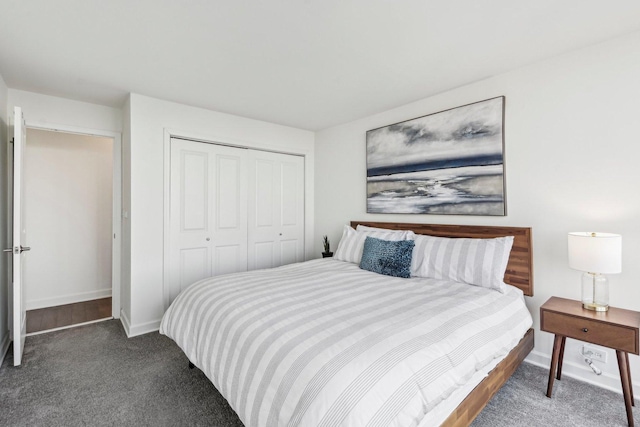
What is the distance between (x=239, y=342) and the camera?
151 cm

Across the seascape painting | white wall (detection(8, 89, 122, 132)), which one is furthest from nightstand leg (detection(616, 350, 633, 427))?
white wall (detection(8, 89, 122, 132))

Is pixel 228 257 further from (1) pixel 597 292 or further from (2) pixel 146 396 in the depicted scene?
(1) pixel 597 292

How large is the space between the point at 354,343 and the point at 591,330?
1.64 metres

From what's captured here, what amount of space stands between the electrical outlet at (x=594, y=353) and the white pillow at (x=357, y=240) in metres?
1.49

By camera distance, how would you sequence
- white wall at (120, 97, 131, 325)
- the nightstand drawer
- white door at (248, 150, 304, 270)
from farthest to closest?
white door at (248, 150, 304, 270), white wall at (120, 97, 131, 325), the nightstand drawer

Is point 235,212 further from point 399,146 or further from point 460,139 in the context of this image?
point 460,139

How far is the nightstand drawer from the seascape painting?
3.06 feet

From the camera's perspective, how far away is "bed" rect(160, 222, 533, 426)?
1127 mm

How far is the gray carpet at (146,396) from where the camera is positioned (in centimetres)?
177

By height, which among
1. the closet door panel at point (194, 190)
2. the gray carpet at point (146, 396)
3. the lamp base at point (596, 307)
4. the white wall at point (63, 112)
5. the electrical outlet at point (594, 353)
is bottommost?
the gray carpet at point (146, 396)

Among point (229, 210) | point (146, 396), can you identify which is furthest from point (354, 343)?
point (229, 210)

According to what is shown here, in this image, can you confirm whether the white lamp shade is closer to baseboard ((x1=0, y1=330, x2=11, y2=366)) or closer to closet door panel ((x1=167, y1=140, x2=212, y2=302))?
closet door panel ((x1=167, y1=140, x2=212, y2=302))

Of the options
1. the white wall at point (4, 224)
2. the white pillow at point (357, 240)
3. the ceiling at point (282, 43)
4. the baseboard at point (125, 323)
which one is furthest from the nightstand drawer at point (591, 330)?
the white wall at point (4, 224)

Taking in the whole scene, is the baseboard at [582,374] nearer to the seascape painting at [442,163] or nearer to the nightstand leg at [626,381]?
the nightstand leg at [626,381]
